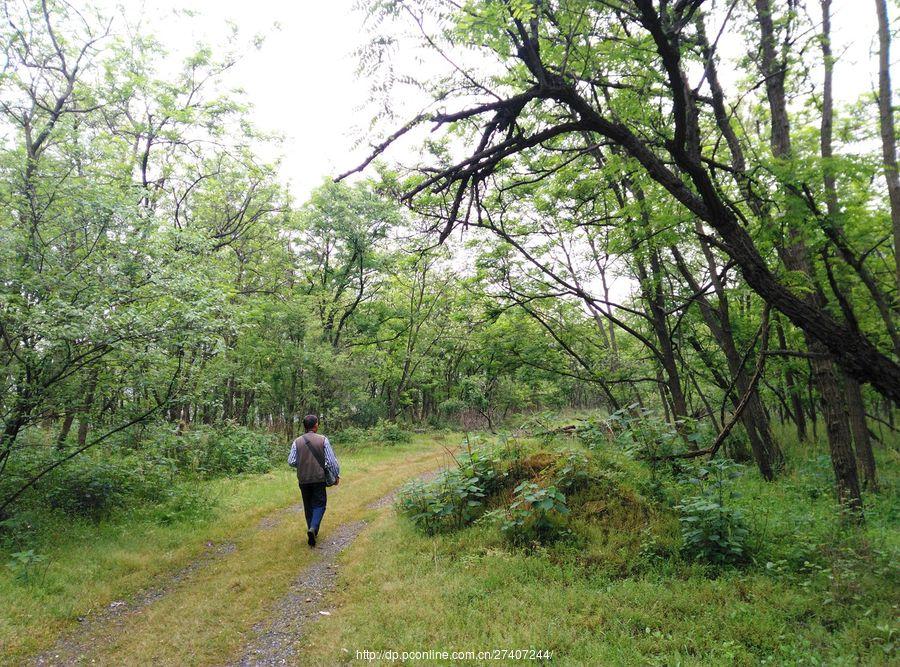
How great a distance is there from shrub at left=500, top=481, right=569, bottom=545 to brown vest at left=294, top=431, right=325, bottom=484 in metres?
3.06

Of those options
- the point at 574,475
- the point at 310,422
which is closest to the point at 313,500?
the point at 310,422

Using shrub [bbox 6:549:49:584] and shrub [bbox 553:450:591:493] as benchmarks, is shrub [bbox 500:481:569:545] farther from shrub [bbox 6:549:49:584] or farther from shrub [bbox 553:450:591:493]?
shrub [bbox 6:549:49:584]

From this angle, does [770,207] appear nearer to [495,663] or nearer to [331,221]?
[495,663]

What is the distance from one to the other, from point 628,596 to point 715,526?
1.53 m

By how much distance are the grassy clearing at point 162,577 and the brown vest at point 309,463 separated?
1.03 metres

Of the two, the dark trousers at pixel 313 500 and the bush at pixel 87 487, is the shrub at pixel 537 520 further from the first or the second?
the bush at pixel 87 487

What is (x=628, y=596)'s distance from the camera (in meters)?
4.42

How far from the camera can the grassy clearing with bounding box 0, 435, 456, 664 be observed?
4.39 m

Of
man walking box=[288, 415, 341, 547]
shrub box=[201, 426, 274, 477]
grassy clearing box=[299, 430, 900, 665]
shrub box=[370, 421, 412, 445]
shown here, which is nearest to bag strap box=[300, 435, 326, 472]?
man walking box=[288, 415, 341, 547]

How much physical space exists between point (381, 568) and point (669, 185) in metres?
5.45

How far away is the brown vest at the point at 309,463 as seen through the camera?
7.11 metres

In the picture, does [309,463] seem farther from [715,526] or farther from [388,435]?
[388,435]

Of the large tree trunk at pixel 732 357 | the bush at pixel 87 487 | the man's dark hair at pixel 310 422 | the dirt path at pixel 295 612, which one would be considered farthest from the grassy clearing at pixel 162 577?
the large tree trunk at pixel 732 357

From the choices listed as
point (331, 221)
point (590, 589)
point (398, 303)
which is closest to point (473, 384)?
point (398, 303)
